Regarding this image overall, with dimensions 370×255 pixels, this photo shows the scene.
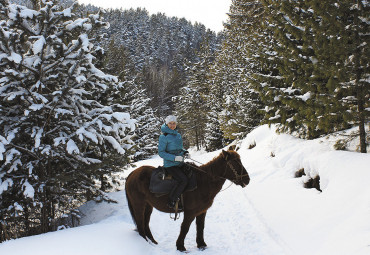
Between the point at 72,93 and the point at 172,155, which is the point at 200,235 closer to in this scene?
the point at 172,155

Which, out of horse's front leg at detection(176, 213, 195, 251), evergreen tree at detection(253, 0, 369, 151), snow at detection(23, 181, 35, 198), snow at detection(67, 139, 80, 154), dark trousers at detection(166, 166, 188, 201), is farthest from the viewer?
evergreen tree at detection(253, 0, 369, 151)

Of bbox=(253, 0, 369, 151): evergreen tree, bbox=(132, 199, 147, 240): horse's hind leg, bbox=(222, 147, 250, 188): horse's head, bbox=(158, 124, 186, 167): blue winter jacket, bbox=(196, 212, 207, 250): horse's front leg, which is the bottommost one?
bbox=(196, 212, 207, 250): horse's front leg

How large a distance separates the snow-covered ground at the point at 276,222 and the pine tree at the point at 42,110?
1741 mm

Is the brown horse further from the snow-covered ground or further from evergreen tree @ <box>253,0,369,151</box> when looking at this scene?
evergreen tree @ <box>253,0,369,151</box>

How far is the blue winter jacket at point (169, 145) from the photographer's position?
5582mm

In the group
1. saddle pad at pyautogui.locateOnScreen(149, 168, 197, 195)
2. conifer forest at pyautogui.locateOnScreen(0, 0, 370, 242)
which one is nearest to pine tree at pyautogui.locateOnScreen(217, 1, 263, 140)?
conifer forest at pyautogui.locateOnScreen(0, 0, 370, 242)

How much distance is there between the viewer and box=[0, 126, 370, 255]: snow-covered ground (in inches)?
190

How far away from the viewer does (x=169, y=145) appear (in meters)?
5.66

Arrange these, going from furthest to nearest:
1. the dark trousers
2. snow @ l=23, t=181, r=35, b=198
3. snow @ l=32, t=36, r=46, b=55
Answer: snow @ l=32, t=36, r=46, b=55 → snow @ l=23, t=181, r=35, b=198 → the dark trousers

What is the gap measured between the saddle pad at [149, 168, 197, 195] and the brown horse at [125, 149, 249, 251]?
0.16m

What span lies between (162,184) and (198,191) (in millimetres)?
860

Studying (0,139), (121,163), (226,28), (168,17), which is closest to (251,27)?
(226,28)

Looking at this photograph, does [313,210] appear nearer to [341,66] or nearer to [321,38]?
[341,66]

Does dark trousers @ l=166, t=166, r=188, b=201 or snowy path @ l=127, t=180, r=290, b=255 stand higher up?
dark trousers @ l=166, t=166, r=188, b=201
